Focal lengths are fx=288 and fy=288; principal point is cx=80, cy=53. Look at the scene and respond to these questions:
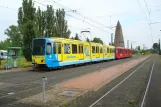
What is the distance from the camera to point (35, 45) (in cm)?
2775

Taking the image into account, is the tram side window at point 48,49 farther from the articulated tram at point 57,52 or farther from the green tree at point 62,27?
the green tree at point 62,27

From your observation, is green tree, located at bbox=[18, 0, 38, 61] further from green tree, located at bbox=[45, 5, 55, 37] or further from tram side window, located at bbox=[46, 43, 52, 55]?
green tree, located at bbox=[45, 5, 55, 37]

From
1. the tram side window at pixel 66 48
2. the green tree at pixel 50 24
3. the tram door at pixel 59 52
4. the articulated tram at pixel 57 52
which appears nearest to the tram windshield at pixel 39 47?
the articulated tram at pixel 57 52

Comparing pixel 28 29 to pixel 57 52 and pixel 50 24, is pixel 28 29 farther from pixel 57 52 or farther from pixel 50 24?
pixel 50 24

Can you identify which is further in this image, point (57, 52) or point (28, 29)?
point (28, 29)

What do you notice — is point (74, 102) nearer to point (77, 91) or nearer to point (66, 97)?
point (66, 97)

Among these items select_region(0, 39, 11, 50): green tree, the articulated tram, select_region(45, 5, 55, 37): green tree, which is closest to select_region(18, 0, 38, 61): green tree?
the articulated tram

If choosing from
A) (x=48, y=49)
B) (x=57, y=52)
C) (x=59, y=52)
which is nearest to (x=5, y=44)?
(x=59, y=52)

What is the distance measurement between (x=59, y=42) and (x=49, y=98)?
16949 millimetres

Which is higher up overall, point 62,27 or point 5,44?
point 62,27

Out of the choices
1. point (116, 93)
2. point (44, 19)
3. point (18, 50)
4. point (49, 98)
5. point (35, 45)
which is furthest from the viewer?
point (44, 19)

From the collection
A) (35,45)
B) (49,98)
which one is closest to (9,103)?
(49,98)

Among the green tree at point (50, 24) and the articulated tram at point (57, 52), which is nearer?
the articulated tram at point (57, 52)

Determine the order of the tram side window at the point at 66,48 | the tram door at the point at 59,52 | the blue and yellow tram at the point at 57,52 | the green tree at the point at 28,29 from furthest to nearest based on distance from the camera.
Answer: the green tree at the point at 28,29 → the tram side window at the point at 66,48 → the tram door at the point at 59,52 → the blue and yellow tram at the point at 57,52
